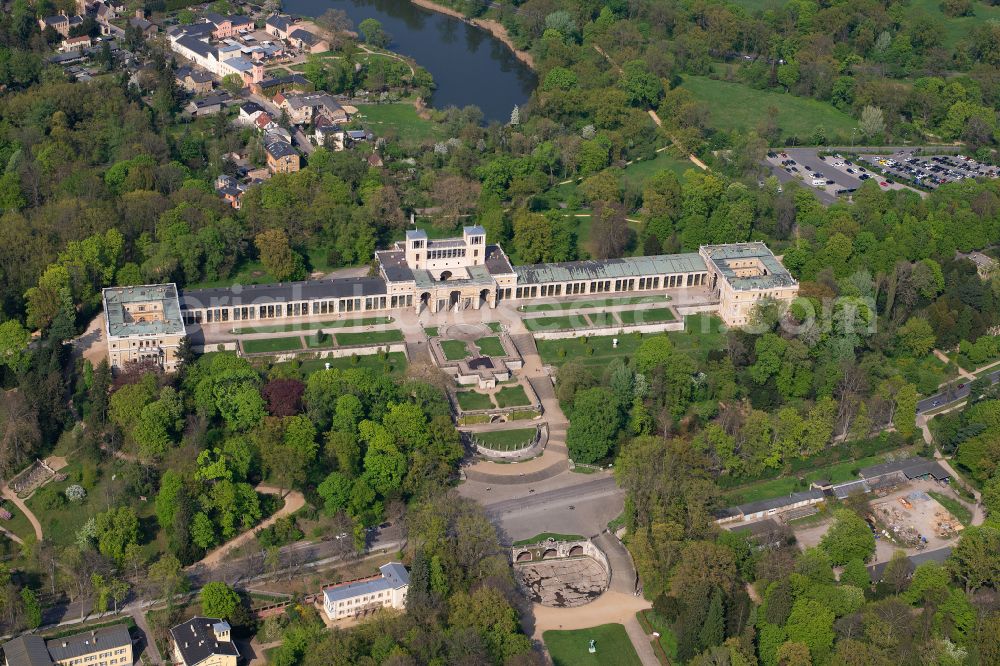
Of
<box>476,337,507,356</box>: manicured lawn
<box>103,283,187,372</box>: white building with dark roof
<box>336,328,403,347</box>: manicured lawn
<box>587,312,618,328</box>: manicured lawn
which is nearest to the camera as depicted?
<box>103,283,187,372</box>: white building with dark roof

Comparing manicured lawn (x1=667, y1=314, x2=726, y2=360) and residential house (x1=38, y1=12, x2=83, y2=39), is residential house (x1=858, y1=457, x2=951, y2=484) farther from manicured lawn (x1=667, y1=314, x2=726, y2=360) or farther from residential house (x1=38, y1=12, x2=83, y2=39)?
residential house (x1=38, y1=12, x2=83, y2=39)

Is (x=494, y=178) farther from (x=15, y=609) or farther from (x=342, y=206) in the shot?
(x=15, y=609)

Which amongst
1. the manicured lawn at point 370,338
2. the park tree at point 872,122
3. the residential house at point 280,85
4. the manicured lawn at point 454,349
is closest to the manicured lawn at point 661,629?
the manicured lawn at point 454,349

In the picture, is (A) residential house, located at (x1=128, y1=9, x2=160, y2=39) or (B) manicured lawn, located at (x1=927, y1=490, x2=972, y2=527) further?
(A) residential house, located at (x1=128, y1=9, x2=160, y2=39)

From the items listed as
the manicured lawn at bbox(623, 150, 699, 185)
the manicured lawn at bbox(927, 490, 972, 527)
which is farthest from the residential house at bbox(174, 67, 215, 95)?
the manicured lawn at bbox(927, 490, 972, 527)

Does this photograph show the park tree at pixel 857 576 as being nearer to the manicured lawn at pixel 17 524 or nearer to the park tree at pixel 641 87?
the manicured lawn at pixel 17 524

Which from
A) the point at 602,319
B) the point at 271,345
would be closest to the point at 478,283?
the point at 602,319

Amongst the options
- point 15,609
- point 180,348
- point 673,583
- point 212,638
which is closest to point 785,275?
point 673,583

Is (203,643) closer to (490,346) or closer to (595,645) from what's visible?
(595,645)
